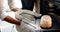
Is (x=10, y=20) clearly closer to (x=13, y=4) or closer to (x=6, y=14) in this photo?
(x=6, y=14)

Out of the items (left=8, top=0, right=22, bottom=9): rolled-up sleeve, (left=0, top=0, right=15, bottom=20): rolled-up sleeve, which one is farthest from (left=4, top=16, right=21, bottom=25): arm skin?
(left=8, top=0, right=22, bottom=9): rolled-up sleeve

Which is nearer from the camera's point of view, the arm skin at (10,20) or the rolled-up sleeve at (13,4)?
the arm skin at (10,20)

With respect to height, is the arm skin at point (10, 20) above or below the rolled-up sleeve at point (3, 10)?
below

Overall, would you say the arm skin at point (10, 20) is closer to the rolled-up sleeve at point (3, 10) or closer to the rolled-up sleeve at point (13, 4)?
the rolled-up sleeve at point (3, 10)

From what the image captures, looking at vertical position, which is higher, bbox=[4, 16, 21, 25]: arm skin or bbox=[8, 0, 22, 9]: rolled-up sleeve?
bbox=[8, 0, 22, 9]: rolled-up sleeve

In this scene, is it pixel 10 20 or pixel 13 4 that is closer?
pixel 10 20

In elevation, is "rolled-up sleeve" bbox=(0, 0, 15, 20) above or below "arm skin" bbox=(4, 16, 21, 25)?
above

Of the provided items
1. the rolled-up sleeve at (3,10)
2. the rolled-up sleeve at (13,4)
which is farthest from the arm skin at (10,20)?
the rolled-up sleeve at (13,4)

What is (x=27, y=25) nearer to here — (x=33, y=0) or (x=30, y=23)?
(x=30, y=23)

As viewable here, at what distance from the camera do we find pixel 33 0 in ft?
2.86

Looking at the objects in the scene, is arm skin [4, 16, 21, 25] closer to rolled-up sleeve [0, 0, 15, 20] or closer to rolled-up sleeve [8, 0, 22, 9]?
rolled-up sleeve [0, 0, 15, 20]

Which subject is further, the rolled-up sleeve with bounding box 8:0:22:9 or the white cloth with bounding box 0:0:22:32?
the rolled-up sleeve with bounding box 8:0:22:9

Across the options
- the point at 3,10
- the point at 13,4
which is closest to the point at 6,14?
the point at 3,10

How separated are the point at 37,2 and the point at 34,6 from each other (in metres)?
0.04
